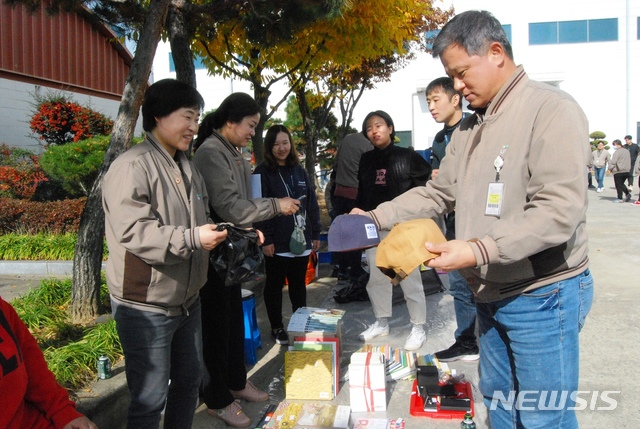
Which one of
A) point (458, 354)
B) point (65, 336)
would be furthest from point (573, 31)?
point (65, 336)

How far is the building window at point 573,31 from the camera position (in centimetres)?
2995

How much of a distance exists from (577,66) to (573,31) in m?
1.94

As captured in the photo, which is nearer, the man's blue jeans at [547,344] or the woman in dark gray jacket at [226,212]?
the man's blue jeans at [547,344]

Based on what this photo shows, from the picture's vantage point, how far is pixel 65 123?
10906 mm

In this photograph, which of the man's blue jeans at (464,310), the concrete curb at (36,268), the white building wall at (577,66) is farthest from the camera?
the white building wall at (577,66)

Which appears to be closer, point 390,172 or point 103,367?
point 103,367

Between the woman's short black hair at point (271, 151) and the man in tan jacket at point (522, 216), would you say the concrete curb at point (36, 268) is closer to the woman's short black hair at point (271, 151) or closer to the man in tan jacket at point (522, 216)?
the woman's short black hair at point (271, 151)

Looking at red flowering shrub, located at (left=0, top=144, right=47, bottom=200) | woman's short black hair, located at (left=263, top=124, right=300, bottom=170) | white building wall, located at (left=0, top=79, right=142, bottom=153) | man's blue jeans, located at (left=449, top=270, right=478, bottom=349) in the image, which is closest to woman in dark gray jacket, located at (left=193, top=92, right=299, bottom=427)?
woman's short black hair, located at (left=263, top=124, right=300, bottom=170)

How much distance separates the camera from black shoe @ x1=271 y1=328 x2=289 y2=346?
4.74 m

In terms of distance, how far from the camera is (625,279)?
6746mm

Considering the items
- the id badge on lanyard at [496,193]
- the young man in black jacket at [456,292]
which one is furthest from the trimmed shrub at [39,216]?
the id badge on lanyard at [496,193]

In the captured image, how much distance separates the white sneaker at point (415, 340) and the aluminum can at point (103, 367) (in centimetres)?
239

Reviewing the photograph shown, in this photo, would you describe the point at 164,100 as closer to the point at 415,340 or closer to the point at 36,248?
the point at 415,340

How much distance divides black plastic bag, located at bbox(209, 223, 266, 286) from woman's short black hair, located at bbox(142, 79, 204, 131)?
0.63 meters
